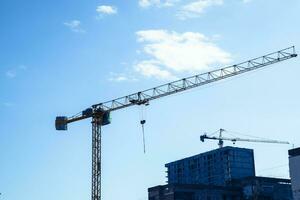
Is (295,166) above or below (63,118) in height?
below

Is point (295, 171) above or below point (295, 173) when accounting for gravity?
above

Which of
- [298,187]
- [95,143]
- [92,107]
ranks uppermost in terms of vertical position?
[92,107]

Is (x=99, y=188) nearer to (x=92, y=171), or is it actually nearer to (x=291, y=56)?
(x=92, y=171)

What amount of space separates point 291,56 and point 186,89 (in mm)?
27893

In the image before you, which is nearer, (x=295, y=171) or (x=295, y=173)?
(x=295, y=173)

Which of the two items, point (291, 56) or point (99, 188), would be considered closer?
point (99, 188)

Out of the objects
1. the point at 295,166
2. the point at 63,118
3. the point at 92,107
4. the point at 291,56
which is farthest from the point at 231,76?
the point at 63,118

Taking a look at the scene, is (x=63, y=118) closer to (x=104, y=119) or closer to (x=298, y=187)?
(x=104, y=119)

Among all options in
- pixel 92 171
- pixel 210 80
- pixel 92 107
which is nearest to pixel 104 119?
pixel 92 107

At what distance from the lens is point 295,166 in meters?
132

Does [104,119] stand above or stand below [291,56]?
below

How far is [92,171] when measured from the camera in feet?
421

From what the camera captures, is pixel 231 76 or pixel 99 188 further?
pixel 231 76

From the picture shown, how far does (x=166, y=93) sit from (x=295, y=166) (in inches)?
1474
